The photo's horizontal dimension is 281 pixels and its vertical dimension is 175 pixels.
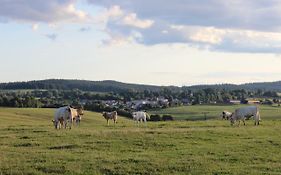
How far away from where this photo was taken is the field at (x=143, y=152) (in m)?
20.9

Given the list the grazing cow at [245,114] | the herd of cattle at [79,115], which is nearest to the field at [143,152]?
the herd of cattle at [79,115]

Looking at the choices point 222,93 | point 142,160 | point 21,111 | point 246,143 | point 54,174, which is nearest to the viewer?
point 54,174

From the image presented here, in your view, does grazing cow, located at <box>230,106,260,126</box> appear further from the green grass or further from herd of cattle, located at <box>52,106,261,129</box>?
the green grass

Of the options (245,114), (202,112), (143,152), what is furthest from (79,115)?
(202,112)

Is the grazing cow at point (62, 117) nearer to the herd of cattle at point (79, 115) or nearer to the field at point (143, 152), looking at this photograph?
the herd of cattle at point (79, 115)

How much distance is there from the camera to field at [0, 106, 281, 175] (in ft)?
68.5

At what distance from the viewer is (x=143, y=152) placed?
25.3 metres

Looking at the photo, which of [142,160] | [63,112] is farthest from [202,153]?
[63,112]

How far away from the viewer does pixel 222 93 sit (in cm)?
17262

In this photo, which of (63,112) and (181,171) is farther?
(63,112)

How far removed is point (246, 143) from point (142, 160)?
8364mm

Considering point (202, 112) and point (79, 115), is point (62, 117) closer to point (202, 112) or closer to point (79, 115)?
point (79, 115)

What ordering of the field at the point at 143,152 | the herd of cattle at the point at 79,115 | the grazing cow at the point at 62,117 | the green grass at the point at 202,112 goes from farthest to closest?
the green grass at the point at 202,112, the herd of cattle at the point at 79,115, the grazing cow at the point at 62,117, the field at the point at 143,152

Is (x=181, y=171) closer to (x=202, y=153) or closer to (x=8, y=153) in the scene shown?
(x=202, y=153)
